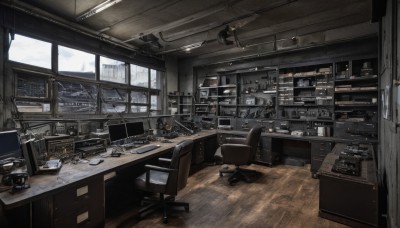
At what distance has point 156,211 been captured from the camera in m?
2.67

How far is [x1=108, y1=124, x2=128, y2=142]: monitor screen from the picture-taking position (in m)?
3.02

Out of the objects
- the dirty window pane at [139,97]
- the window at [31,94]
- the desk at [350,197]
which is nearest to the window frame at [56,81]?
the window at [31,94]

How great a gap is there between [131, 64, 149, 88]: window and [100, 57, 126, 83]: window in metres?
0.28

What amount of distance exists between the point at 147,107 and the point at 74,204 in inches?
156

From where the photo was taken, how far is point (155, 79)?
604 cm

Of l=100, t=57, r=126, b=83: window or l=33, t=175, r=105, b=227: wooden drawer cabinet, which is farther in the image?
l=100, t=57, r=126, b=83: window

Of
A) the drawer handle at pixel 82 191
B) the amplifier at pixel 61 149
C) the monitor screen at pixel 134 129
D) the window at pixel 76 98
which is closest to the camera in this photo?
the drawer handle at pixel 82 191

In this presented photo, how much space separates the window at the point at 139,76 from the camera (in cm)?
528

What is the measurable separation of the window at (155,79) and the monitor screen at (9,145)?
13.0ft

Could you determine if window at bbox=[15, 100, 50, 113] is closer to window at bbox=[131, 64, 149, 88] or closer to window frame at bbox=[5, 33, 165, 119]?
window frame at bbox=[5, 33, 165, 119]

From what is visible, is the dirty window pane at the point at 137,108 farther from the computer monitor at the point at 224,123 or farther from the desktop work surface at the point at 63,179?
the desktop work surface at the point at 63,179

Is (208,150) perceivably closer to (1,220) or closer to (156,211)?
(156,211)

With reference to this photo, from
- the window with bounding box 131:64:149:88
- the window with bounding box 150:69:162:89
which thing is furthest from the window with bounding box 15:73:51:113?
the window with bounding box 150:69:162:89

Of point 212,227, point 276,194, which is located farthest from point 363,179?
point 212,227
